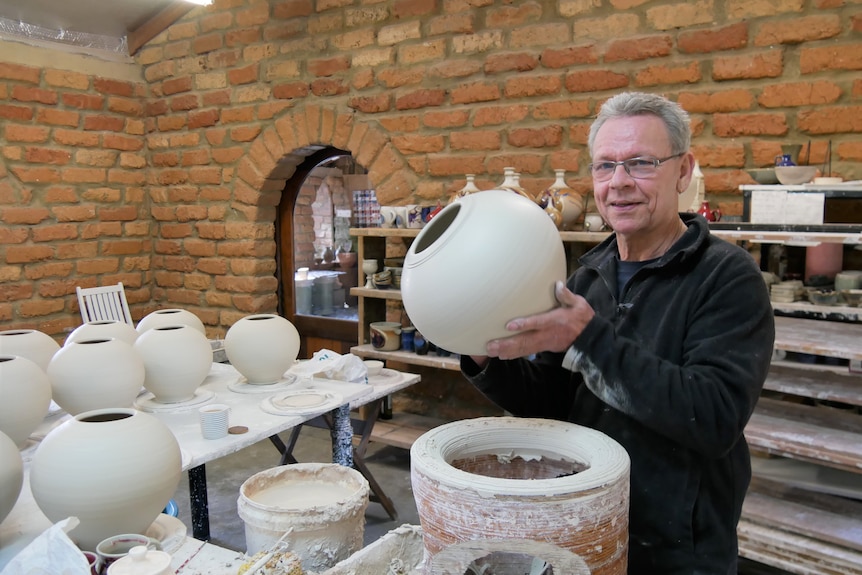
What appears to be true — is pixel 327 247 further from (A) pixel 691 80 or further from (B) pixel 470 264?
(B) pixel 470 264

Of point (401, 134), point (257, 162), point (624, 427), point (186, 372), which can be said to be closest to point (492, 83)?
point (401, 134)

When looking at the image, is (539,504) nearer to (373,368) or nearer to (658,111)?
(658,111)

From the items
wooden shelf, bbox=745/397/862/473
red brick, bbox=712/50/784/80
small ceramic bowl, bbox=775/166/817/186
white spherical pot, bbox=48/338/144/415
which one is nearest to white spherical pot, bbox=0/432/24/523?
white spherical pot, bbox=48/338/144/415

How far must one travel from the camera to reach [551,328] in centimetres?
112

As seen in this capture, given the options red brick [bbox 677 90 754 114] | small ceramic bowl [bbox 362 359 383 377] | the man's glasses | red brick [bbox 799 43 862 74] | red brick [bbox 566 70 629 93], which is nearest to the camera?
the man's glasses

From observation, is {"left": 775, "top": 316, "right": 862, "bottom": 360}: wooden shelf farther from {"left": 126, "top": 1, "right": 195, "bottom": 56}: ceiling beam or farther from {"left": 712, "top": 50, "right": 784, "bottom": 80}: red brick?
{"left": 126, "top": 1, "right": 195, "bottom": 56}: ceiling beam

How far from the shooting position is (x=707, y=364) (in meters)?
1.12

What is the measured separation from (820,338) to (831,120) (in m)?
1.01

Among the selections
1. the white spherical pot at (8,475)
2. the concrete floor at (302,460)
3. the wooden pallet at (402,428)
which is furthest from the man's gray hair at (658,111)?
the wooden pallet at (402,428)

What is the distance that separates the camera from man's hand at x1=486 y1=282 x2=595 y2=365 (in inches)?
43.7

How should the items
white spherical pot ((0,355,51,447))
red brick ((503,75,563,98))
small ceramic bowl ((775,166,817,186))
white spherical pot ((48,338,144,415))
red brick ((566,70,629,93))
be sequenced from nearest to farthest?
white spherical pot ((0,355,51,447)), white spherical pot ((48,338,144,415)), small ceramic bowl ((775,166,817,186)), red brick ((566,70,629,93)), red brick ((503,75,563,98))

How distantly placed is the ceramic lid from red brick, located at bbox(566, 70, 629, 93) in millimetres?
2756

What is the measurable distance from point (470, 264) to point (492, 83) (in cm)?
253

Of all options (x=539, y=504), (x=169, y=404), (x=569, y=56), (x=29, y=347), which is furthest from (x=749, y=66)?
(x=29, y=347)
